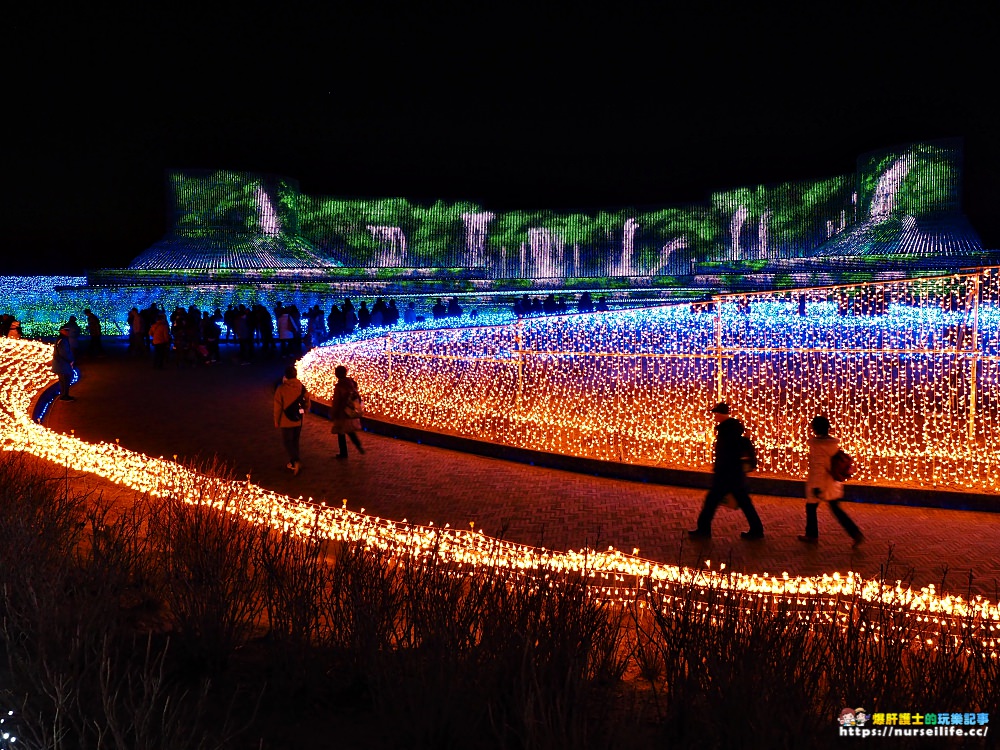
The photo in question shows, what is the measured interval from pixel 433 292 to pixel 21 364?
79.2ft

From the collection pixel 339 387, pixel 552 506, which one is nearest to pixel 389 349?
pixel 339 387

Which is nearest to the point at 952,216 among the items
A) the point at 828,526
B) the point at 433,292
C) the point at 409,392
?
the point at 433,292

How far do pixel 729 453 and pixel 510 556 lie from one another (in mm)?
2484

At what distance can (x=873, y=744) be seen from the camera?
337cm

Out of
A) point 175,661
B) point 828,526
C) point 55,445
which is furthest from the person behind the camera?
point 55,445

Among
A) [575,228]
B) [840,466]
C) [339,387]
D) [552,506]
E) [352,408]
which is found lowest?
[552,506]

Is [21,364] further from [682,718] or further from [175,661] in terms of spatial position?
[682,718]

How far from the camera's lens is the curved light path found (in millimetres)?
4668

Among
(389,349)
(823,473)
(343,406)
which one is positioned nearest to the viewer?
(823,473)

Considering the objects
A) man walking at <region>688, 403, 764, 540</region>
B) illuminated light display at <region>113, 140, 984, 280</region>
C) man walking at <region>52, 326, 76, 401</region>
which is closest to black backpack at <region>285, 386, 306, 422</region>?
man walking at <region>688, 403, 764, 540</region>

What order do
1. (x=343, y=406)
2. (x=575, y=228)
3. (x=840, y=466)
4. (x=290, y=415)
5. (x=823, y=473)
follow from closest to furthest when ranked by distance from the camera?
(x=840, y=466), (x=823, y=473), (x=290, y=415), (x=343, y=406), (x=575, y=228)

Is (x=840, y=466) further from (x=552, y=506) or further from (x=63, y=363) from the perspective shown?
(x=63, y=363)

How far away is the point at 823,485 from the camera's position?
7008mm

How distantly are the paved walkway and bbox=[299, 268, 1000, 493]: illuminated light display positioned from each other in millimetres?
825
